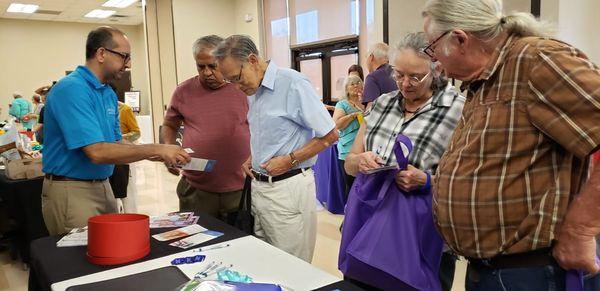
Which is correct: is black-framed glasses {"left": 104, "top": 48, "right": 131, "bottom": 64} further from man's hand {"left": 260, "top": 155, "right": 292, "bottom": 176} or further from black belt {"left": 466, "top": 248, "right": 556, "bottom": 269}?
black belt {"left": 466, "top": 248, "right": 556, "bottom": 269}

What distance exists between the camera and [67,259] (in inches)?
59.0

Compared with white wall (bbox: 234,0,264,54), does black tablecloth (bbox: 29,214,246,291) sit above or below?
below

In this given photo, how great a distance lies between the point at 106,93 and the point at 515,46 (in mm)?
1815

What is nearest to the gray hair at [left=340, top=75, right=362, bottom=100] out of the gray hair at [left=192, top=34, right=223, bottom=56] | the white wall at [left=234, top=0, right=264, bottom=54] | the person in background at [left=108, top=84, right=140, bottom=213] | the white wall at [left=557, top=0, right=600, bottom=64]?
the white wall at [left=557, top=0, right=600, bottom=64]

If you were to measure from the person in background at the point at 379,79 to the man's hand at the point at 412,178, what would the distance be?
6.49 ft

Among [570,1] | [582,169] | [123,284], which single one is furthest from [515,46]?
[570,1]

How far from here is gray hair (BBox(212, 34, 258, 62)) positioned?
192cm

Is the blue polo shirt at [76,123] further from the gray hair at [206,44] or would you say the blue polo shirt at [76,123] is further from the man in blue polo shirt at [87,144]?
the gray hair at [206,44]

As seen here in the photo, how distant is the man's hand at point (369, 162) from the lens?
1.54m

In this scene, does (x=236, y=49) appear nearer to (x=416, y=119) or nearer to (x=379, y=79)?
(x=416, y=119)

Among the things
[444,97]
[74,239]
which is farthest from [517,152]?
[74,239]

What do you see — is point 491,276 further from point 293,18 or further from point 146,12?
point 146,12

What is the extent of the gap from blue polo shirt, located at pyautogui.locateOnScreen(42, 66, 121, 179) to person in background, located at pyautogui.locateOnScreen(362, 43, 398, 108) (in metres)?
2.02

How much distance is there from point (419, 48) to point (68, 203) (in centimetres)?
164
